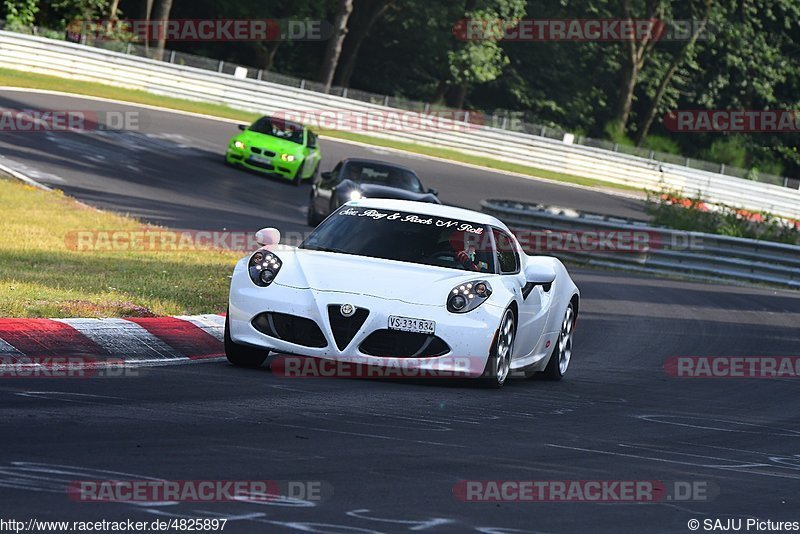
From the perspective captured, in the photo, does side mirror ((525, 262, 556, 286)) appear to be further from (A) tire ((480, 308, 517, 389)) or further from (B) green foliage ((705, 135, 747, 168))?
(B) green foliage ((705, 135, 747, 168))

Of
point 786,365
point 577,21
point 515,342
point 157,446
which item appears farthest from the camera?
point 577,21

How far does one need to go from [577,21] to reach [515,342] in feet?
186

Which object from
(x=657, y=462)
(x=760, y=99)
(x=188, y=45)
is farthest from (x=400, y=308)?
(x=760, y=99)

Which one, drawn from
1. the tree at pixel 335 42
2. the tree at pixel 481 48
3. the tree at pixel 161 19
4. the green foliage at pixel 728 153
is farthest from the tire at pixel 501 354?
the green foliage at pixel 728 153

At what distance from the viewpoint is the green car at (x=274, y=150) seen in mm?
30781

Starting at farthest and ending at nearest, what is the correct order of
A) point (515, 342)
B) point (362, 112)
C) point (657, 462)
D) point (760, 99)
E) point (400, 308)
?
point (760, 99), point (362, 112), point (515, 342), point (400, 308), point (657, 462)

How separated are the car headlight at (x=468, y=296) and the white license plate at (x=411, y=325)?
231 mm

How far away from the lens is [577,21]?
214ft

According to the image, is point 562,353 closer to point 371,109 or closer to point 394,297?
point 394,297

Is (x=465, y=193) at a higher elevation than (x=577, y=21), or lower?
lower

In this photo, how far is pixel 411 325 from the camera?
9.24 m

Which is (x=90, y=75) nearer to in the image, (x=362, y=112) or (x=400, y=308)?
(x=362, y=112)

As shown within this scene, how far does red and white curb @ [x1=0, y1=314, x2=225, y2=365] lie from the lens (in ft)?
30.0

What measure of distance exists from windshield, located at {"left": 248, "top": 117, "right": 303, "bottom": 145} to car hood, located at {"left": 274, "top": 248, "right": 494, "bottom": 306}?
2179 centimetres
